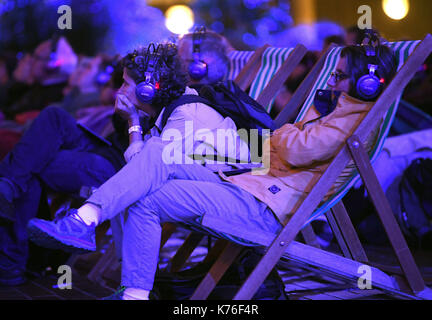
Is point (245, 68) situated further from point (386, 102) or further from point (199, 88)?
point (386, 102)

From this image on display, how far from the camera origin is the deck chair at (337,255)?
1.67m

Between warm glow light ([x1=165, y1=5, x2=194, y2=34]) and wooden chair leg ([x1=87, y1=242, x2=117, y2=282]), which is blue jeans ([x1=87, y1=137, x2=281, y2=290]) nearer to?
wooden chair leg ([x1=87, y1=242, x2=117, y2=282])

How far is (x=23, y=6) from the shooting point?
Result: 6816 millimetres

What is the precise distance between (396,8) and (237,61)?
2.85 meters

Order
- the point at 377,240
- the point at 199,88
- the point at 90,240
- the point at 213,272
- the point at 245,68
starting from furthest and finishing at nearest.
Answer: the point at 377,240, the point at 245,68, the point at 199,88, the point at 213,272, the point at 90,240

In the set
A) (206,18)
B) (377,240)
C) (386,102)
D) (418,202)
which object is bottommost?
(377,240)

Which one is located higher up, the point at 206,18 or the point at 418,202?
the point at 206,18

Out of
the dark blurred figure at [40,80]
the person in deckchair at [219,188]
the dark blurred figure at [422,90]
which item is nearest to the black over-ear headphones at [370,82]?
the person in deckchair at [219,188]

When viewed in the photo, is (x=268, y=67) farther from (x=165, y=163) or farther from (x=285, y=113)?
(x=165, y=163)

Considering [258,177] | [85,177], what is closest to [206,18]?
[85,177]

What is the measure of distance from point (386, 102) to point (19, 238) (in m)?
1.63

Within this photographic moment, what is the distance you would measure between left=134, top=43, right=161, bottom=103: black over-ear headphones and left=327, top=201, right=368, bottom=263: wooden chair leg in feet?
2.64

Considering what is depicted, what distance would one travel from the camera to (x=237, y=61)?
121 inches
